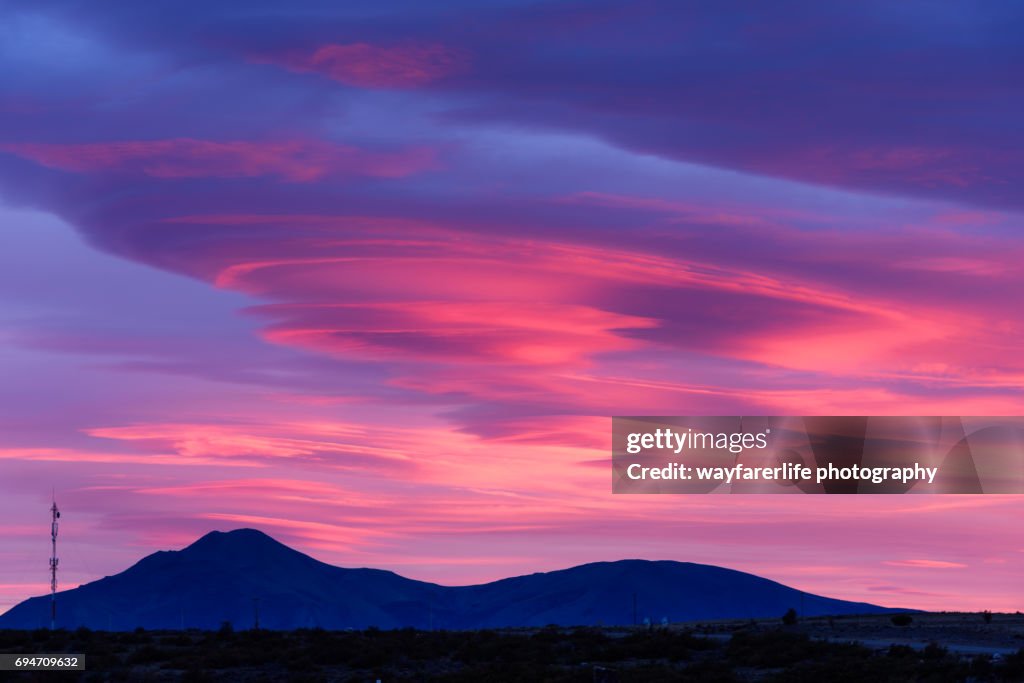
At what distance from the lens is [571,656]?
77.1 metres

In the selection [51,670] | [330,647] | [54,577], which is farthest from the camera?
[54,577]

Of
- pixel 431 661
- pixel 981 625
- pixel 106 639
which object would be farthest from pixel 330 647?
pixel 981 625

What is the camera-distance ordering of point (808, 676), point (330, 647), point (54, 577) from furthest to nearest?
point (54, 577), point (330, 647), point (808, 676)

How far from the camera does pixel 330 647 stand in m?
80.8

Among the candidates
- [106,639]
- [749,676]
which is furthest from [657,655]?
[106,639]

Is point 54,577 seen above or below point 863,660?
above

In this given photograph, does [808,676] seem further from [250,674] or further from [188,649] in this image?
[188,649]

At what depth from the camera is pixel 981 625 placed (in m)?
93.1

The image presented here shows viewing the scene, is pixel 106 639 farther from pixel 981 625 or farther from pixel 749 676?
pixel 981 625

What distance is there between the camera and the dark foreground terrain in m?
66.8

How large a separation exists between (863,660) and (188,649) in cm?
3949

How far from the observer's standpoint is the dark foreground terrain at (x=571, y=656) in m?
66.8

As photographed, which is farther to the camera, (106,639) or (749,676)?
(106,639)

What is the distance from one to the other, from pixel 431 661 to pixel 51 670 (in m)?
19.3
